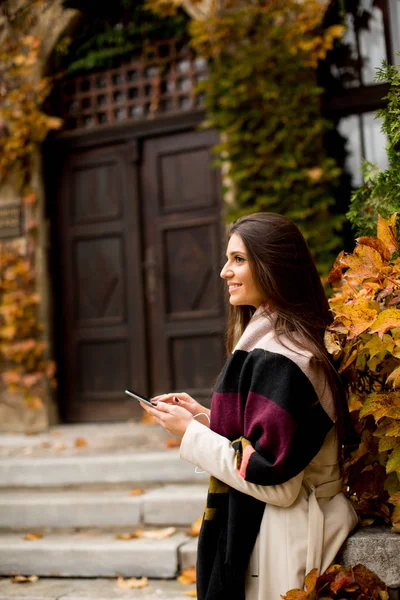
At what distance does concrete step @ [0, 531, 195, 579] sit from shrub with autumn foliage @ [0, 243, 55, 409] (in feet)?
7.23

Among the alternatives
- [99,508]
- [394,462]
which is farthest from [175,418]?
[99,508]

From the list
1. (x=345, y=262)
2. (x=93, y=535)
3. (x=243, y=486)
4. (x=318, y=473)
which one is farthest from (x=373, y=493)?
(x=93, y=535)

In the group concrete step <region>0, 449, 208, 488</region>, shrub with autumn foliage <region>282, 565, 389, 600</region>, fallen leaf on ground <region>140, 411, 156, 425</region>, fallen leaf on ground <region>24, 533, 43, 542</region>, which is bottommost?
fallen leaf on ground <region>24, 533, 43, 542</region>

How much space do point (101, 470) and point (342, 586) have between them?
258 centimetres

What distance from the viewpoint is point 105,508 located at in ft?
12.1

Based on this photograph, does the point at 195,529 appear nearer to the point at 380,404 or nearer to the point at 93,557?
the point at 93,557

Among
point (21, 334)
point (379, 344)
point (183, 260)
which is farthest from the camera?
point (21, 334)

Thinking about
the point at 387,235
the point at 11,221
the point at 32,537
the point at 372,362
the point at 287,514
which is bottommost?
the point at 32,537

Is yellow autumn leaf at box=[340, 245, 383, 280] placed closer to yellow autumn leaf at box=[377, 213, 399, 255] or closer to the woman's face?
yellow autumn leaf at box=[377, 213, 399, 255]

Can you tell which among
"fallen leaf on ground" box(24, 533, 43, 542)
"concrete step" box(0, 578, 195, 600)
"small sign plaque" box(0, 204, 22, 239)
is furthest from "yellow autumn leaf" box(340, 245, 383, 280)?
"small sign plaque" box(0, 204, 22, 239)

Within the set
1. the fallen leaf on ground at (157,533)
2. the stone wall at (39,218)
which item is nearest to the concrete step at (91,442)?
the stone wall at (39,218)

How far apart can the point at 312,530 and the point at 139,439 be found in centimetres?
314

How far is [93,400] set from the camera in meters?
5.76

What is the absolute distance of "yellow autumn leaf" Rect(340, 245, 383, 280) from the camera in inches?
72.8
